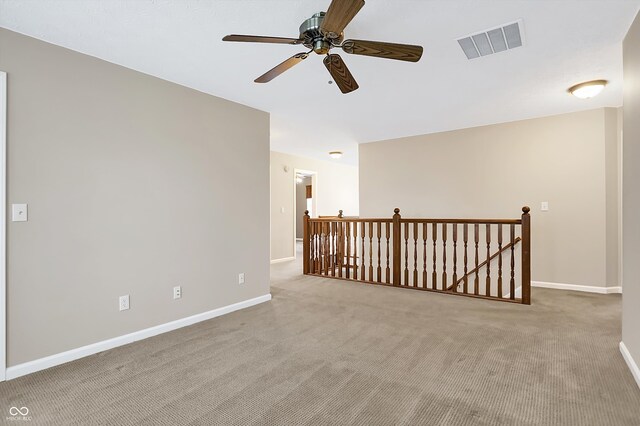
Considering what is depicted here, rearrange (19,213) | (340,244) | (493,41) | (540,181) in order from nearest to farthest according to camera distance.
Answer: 1. (19,213)
2. (493,41)
3. (540,181)
4. (340,244)

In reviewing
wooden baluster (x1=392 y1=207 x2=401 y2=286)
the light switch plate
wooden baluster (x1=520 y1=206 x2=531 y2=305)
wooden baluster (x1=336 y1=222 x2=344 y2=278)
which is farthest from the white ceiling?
wooden baluster (x1=336 y1=222 x2=344 y2=278)

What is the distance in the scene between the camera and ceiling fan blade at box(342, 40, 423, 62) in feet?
5.97

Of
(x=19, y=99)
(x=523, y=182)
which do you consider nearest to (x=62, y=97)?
(x=19, y=99)

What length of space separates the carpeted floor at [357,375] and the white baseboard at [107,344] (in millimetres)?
70

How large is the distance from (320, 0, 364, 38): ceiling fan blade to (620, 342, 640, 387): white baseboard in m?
2.66

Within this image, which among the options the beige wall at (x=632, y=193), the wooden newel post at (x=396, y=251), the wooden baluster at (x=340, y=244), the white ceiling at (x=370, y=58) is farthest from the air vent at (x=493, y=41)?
the wooden baluster at (x=340, y=244)

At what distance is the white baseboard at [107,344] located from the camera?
86.1 inches

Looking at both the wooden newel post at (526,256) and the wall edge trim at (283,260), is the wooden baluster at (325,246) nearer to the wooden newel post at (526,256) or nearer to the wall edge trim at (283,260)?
the wall edge trim at (283,260)

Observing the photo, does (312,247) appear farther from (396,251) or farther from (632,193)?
(632,193)

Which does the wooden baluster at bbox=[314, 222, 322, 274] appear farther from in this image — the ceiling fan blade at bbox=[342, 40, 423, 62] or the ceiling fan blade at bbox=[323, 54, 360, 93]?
the ceiling fan blade at bbox=[342, 40, 423, 62]

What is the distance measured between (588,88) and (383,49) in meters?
2.68

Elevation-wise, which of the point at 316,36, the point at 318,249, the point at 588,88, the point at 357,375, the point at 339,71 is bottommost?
the point at 357,375

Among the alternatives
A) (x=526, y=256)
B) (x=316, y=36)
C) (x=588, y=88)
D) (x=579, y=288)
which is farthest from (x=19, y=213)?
(x=579, y=288)

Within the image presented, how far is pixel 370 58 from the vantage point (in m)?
2.65
